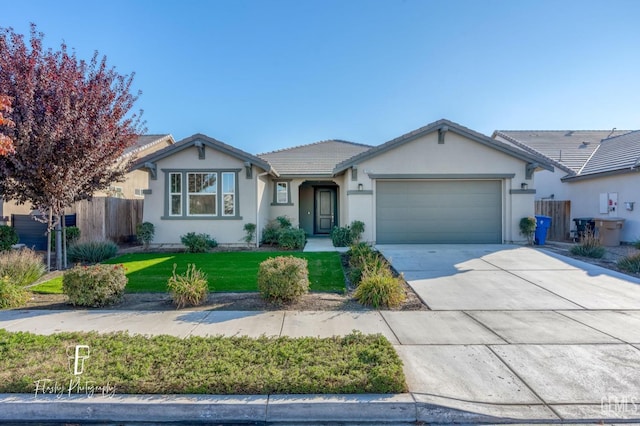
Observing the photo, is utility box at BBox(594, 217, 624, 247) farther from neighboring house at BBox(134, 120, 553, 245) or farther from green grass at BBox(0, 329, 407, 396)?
green grass at BBox(0, 329, 407, 396)

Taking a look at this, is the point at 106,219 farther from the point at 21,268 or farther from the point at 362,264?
the point at 362,264

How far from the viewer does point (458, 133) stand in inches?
491

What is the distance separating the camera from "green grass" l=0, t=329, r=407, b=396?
3168 mm

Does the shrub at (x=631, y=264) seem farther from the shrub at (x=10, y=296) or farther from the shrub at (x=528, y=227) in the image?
the shrub at (x=10, y=296)

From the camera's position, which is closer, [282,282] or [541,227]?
[282,282]

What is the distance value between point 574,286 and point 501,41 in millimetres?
8510

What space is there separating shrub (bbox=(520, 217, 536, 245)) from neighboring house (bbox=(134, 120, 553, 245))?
0.72 ft

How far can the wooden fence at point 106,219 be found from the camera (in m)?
12.5

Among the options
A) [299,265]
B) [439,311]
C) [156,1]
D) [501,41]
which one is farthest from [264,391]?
[501,41]

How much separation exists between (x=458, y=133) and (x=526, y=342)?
9.77 meters

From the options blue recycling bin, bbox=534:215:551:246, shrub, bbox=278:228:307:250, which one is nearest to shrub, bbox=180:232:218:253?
shrub, bbox=278:228:307:250

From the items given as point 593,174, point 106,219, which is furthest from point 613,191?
point 106,219

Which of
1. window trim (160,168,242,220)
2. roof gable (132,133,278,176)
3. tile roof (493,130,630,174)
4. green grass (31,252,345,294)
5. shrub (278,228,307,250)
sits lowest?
green grass (31,252,345,294)

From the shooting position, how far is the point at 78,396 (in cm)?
309
